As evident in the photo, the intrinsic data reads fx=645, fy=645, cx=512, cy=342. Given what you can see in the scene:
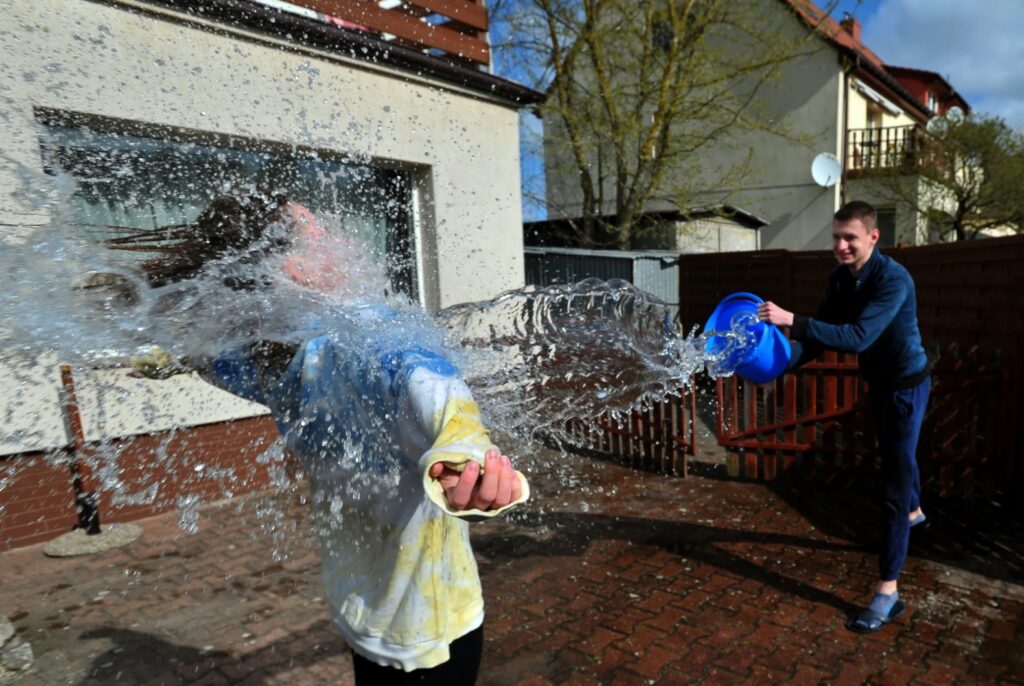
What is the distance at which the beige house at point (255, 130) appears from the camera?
433cm

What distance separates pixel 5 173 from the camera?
4.13 metres

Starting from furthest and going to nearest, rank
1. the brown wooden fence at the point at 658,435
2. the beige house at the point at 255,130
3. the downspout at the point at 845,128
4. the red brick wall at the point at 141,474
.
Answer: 1. the downspout at the point at 845,128
2. the brown wooden fence at the point at 658,435
3. the red brick wall at the point at 141,474
4. the beige house at the point at 255,130

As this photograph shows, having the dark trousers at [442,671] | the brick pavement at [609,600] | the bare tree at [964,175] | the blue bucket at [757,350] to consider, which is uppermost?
the bare tree at [964,175]

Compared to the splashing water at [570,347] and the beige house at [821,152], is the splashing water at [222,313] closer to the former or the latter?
the splashing water at [570,347]

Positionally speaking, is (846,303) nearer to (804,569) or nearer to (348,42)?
(804,569)

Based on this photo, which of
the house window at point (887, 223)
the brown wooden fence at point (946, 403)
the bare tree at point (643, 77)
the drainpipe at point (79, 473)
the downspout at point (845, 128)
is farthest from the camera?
the house window at point (887, 223)

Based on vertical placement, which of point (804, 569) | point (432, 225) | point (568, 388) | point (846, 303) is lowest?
point (804, 569)

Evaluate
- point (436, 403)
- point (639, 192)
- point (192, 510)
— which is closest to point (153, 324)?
point (436, 403)

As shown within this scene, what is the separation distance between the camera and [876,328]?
3.29m

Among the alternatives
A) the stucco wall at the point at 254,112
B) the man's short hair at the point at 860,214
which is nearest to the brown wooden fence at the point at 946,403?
the man's short hair at the point at 860,214

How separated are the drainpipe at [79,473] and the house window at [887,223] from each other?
24436 millimetres

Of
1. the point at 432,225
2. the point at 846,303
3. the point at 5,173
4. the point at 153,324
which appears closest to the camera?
the point at 153,324

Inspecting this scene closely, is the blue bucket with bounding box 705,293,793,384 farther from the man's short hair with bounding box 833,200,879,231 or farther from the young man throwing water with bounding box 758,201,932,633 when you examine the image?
the man's short hair with bounding box 833,200,879,231

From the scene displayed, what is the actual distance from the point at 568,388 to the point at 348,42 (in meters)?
4.01
